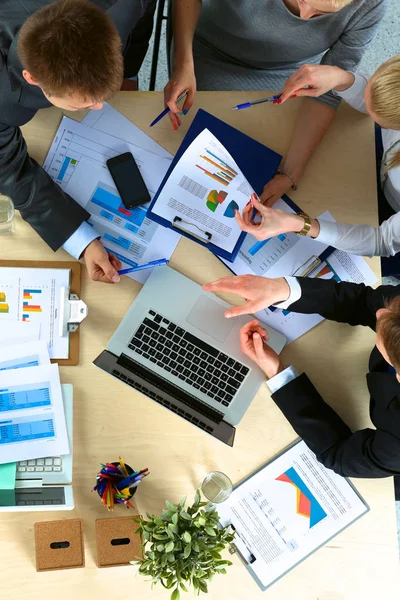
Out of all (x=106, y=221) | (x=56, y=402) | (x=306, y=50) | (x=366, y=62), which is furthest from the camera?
(x=366, y=62)

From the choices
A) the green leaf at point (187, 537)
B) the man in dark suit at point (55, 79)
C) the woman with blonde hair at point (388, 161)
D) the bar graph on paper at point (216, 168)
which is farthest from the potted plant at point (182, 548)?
the bar graph on paper at point (216, 168)

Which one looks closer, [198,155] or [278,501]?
[278,501]

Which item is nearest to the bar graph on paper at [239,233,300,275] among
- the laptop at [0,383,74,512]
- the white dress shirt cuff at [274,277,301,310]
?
the white dress shirt cuff at [274,277,301,310]

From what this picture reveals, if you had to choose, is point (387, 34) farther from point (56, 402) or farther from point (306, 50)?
point (56, 402)

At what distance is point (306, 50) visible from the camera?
5.22 ft

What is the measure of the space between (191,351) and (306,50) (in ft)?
3.03

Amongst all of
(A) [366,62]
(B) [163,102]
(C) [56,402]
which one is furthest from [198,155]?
(A) [366,62]

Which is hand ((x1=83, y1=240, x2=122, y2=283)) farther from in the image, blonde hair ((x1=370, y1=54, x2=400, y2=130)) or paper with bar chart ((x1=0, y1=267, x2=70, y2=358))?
blonde hair ((x1=370, y1=54, x2=400, y2=130))

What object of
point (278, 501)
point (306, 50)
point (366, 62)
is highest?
point (366, 62)

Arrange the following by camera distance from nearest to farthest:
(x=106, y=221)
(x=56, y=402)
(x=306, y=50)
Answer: (x=56, y=402), (x=106, y=221), (x=306, y=50)

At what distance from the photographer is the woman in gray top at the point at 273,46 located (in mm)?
1423

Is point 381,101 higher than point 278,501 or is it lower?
higher

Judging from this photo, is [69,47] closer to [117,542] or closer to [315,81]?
[315,81]

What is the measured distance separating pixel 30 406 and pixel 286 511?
64cm
